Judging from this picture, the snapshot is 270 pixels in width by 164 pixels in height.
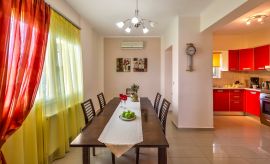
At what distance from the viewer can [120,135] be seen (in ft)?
6.66

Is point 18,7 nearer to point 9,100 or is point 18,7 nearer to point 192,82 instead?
point 9,100

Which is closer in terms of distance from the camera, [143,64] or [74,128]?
[74,128]

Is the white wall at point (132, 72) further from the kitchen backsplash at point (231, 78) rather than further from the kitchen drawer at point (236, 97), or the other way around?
the kitchen drawer at point (236, 97)

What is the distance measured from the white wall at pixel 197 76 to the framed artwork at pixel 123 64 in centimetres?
280

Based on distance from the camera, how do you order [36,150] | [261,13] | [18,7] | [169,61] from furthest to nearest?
[169,61]
[261,13]
[36,150]
[18,7]

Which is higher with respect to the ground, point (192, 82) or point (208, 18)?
point (208, 18)

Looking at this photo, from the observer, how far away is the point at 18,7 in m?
2.02

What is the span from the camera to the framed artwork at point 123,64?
7059 millimetres

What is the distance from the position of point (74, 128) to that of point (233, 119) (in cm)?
437

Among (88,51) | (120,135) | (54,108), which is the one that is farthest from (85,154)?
(88,51)

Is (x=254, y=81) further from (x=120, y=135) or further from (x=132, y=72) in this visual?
(x=120, y=135)

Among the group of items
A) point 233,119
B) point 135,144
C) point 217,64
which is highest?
point 217,64

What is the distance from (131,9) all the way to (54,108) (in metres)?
2.38

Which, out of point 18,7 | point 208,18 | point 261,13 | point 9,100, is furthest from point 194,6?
point 9,100
